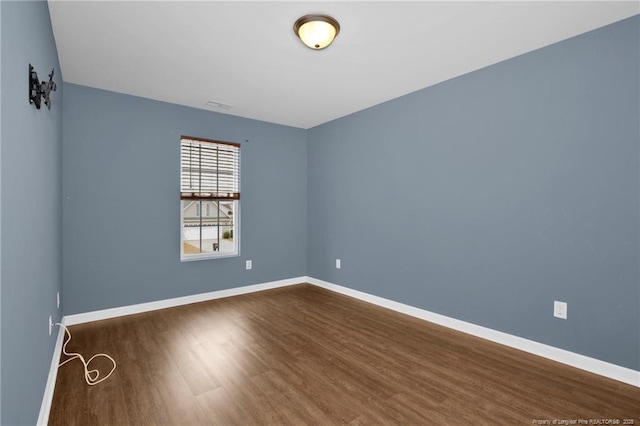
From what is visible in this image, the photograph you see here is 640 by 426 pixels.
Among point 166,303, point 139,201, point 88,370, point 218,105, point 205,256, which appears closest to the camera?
point 88,370

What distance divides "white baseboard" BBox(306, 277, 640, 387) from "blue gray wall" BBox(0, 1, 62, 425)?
317cm

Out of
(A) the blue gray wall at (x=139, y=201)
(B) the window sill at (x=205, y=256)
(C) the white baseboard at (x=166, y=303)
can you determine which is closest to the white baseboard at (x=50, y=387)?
(C) the white baseboard at (x=166, y=303)

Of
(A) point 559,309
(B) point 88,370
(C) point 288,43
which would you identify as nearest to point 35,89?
(C) point 288,43

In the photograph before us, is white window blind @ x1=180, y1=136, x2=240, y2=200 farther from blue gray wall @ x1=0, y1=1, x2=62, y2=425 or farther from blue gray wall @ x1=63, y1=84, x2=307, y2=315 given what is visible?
blue gray wall @ x1=0, y1=1, x2=62, y2=425

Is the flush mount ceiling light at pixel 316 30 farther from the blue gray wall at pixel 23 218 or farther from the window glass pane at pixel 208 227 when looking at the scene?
the window glass pane at pixel 208 227

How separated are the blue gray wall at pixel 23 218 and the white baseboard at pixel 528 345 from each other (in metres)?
3.17

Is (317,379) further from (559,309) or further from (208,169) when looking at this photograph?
(208,169)

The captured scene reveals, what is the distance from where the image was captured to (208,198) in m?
4.15

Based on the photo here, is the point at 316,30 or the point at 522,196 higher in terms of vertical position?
the point at 316,30

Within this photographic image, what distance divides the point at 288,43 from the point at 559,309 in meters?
3.04

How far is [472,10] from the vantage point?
2.07 meters

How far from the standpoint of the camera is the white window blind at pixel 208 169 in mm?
4000

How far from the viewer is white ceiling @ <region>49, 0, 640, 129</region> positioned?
81.4 inches

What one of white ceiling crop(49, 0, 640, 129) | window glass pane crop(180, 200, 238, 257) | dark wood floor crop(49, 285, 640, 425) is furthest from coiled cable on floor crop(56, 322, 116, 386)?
white ceiling crop(49, 0, 640, 129)
